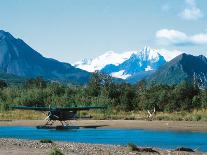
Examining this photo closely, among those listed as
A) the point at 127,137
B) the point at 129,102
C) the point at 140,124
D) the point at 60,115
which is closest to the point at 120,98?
the point at 129,102

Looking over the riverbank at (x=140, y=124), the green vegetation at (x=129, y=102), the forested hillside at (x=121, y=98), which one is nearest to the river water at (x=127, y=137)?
the riverbank at (x=140, y=124)

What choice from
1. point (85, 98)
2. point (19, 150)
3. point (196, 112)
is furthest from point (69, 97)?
point (19, 150)

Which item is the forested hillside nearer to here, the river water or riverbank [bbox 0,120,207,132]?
Result: riverbank [bbox 0,120,207,132]

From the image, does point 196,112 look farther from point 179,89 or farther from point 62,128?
point 62,128

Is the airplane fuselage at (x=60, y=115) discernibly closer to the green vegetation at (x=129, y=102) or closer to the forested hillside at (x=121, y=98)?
the green vegetation at (x=129, y=102)

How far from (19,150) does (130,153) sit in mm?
7358

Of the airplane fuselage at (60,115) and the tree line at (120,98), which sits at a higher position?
the tree line at (120,98)

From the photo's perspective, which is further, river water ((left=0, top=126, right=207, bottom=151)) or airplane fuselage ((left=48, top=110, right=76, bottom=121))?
airplane fuselage ((left=48, top=110, right=76, bottom=121))

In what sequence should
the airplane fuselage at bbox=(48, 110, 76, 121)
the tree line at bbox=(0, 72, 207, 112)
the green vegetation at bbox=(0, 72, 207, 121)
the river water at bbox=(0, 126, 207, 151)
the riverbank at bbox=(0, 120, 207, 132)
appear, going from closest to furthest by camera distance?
1. the river water at bbox=(0, 126, 207, 151)
2. the riverbank at bbox=(0, 120, 207, 132)
3. the airplane fuselage at bbox=(48, 110, 76, 121)
4. the green vegetation at bbox=(0, 72, 207, 121)
5. the tree line at bbox=(0, 72, 207, 112)

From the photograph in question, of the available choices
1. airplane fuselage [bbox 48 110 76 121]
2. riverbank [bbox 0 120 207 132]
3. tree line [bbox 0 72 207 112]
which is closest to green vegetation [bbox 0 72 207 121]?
tree line [bbox 0 72 207 112]

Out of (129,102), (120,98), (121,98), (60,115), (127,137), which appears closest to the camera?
(127,137)

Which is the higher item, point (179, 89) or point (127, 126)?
point (179, 89)

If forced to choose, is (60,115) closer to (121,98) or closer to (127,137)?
(127,137)

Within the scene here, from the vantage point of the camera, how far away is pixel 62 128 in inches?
3374
